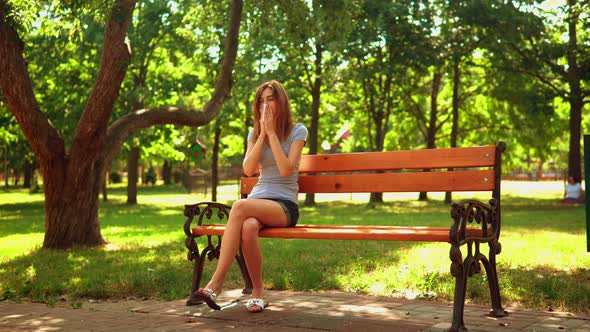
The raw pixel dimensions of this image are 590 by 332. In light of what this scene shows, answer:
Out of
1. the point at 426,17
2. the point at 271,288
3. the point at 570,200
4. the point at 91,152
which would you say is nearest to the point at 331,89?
the point at 426,17

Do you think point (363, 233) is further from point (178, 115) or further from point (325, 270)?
point (178, 115)

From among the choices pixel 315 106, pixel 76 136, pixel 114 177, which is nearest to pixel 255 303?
pixel 76 136

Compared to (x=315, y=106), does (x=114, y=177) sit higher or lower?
lower

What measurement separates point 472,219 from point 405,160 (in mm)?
988

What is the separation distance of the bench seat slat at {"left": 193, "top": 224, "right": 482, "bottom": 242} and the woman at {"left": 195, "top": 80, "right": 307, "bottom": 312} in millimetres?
137

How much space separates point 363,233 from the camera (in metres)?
4.98

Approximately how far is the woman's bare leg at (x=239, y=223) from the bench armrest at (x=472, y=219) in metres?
1.39

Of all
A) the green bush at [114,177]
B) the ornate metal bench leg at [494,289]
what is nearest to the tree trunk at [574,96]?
the ornate metal bench leg at [494,289]

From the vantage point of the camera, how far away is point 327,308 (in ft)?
18.0

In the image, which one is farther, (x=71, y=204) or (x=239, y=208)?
(x=71, y=204)

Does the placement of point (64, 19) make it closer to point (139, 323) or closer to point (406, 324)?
point (139, 323)

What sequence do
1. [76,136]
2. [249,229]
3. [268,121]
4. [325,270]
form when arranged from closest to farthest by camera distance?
[249,229] < [268,121] < [325,270] < [76,136]

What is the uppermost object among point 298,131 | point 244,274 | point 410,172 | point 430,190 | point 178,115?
point 178,115

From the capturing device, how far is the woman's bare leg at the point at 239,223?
5.11 meters
